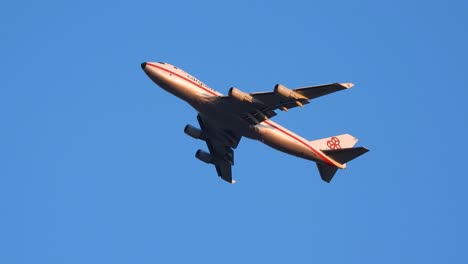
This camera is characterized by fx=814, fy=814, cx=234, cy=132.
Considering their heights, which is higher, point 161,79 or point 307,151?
point 161,79

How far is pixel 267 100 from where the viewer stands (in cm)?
6962

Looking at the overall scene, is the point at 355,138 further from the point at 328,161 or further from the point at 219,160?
the point at 219,160

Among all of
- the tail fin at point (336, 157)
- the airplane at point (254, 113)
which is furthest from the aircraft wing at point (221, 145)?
the tail fin at point (336, 157)

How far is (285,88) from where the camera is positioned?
222ft

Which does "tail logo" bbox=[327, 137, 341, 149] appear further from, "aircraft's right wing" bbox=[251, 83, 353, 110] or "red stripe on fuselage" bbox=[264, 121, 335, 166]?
"aircraft's right wing" bbox=[251, 83, 353, 110]

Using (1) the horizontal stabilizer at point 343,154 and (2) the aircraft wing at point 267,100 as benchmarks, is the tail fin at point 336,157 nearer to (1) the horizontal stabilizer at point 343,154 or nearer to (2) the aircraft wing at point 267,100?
(1) the horizontal stabilizer at point 343,154

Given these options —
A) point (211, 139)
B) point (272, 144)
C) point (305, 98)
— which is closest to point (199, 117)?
point (211, 139)

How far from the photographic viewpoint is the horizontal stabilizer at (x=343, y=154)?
73438mm

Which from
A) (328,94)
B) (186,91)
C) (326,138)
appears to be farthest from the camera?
(326,138)

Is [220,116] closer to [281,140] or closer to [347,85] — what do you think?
[281,140]

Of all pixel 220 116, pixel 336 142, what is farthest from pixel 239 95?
pixel 336 142

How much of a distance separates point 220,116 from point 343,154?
11911mm

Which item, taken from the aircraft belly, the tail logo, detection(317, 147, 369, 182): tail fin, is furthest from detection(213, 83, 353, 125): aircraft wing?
the tail logo

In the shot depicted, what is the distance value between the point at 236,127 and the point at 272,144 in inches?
142
